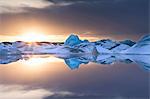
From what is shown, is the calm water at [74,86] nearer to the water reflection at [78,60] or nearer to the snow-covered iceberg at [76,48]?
the snow-covered iceberg at [76,48]

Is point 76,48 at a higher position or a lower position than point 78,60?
higher

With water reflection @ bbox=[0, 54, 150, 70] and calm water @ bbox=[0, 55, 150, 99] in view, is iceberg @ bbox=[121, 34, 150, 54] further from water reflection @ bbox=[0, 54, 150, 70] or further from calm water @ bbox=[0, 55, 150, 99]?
calm water @ bbox=[0, 55, 150, 99]

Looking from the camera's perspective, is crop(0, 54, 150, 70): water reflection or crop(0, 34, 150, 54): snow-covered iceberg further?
crop(0, 34, 150, 54): snow-covered iceberg

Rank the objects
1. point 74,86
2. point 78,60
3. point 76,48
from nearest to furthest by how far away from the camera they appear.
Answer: point 74,86, point 78,60, point 76,48

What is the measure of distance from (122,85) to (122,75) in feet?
3.71

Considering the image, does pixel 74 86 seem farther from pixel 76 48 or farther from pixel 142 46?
pixel 76 48

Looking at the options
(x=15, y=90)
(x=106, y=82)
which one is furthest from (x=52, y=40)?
(x=15, y=90)

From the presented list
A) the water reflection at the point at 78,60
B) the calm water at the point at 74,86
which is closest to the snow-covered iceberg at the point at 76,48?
the water reflection at the point at 78,60

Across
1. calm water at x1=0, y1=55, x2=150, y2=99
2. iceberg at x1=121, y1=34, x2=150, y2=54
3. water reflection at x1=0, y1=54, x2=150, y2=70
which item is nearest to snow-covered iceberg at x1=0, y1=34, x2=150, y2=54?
iceberg at x1=121, y1=34, x2=150, y2=54

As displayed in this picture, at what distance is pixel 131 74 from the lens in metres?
5.89

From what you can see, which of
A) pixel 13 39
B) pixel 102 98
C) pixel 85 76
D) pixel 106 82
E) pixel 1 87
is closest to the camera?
pixel 102 98

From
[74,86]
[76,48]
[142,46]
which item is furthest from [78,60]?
[76,48]

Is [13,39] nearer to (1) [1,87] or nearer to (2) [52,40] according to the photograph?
(2) [52,40]

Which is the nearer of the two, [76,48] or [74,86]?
[74,86]
